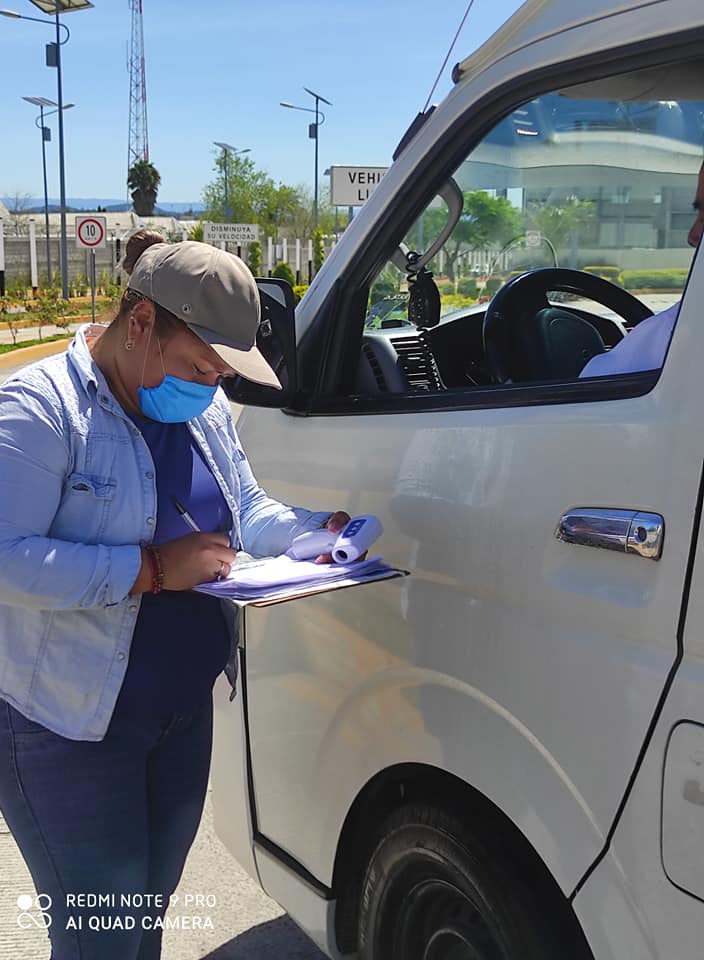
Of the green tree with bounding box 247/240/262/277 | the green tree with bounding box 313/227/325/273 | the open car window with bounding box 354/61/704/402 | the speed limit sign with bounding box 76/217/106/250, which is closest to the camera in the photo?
the open car window with bounding box 354/61/704/402

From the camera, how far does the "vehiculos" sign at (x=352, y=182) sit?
14.3 meters

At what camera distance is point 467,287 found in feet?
9.20

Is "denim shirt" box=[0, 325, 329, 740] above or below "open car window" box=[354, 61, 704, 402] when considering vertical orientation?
below

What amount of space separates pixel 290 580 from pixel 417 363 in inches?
38.3

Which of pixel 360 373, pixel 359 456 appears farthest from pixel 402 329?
pixel 359 456

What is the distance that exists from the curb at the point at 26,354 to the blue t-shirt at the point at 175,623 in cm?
1580

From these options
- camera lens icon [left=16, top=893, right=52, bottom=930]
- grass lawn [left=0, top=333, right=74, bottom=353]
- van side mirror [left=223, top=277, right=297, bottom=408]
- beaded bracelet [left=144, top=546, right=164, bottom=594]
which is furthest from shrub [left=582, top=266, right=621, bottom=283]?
grass lawn [left=0, top=333, right=74, bottom=353]

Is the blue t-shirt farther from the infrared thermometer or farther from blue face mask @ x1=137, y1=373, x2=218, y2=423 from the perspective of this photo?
the infrared thermometer

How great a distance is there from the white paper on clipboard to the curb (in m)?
16.0

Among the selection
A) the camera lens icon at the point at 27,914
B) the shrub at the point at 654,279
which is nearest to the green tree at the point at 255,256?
the camera lens icon at the point at 27,914

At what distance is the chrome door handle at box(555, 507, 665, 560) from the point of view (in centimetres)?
150

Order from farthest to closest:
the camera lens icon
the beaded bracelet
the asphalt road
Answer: the camera lens icon
the asphalt road
the beaded bracelet

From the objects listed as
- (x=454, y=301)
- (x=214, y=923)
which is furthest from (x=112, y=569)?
(x=214, y=923)

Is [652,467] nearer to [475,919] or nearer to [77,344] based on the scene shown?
[475,919]
